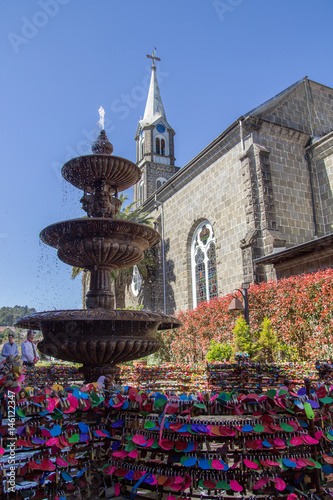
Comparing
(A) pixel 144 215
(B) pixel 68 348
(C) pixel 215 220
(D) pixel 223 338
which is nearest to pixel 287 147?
(C) pixel 215 220

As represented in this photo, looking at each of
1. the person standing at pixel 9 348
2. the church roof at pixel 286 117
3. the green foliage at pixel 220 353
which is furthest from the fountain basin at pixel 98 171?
the church roof at pixel 286 117

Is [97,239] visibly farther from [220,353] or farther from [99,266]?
[220,353]

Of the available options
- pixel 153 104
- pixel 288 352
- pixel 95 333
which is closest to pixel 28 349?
pixel 95 333

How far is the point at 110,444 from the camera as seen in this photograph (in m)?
3.16

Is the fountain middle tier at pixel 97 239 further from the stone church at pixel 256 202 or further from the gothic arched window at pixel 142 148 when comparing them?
the gothic arched window at pixel 142 148

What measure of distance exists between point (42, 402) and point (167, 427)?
3.24ft

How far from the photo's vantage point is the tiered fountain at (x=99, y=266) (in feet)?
16.9

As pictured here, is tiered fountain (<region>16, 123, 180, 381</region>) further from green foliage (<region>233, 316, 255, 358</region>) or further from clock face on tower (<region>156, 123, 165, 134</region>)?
clock face on tower (<region>156, 123, 165, 134</region>)

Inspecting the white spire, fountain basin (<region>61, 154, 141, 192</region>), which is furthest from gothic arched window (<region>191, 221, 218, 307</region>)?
the white spire

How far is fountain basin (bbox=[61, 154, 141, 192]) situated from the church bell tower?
26643 mm

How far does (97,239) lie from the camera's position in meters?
6.02

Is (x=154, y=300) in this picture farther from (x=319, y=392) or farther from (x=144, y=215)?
(x=319, y=392)

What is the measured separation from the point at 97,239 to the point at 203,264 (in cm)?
1276

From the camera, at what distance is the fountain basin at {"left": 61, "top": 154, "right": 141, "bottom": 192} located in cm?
664
